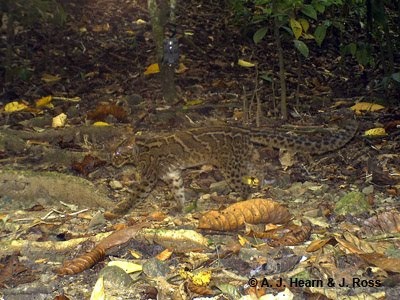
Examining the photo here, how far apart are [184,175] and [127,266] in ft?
11.1

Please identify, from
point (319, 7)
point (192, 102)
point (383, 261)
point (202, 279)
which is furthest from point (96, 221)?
point (192, 102)

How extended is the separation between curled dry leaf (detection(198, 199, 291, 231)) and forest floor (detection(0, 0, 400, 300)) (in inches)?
0.9

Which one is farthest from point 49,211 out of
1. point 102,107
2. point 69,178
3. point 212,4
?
point 212,4

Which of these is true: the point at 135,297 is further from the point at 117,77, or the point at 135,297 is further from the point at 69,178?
Answer: the point at 117,77

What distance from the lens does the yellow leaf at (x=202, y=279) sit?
15.0 ft

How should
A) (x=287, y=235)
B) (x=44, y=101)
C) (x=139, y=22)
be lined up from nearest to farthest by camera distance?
(x=287, y=235) < (x=44, y=101) < (x=139, y=22)

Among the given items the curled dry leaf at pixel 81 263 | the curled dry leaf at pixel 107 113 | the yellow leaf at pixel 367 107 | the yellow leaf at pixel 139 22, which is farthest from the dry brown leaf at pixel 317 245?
the yellow leaf at pixel 139 22

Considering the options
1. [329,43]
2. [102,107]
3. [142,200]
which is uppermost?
[329,43]

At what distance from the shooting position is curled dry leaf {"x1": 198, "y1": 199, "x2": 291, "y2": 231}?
18.0ft

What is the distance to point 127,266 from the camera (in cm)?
491

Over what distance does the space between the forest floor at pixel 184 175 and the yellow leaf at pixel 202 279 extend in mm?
22

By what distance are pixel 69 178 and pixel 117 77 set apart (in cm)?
452

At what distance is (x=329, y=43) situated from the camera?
40.7 ft

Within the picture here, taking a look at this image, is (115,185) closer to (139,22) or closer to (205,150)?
(205,150)
